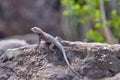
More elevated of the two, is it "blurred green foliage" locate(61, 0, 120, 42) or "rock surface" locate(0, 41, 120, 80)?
"rock surface" locate(0, 41, 120, 80)

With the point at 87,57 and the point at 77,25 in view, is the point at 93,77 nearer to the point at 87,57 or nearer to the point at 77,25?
the point at 87,57

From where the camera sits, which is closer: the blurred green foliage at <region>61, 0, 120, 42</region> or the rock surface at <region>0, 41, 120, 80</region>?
the rock surface at <region>0, 41, 120, 80</region>

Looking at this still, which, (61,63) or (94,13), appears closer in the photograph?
(61,63)

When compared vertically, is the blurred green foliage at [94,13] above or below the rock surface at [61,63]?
below

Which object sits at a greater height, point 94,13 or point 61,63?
point 61,63

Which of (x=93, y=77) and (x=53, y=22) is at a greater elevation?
(x=93, y=77)

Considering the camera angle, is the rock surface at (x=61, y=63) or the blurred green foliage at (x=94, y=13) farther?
the blurred green foliage at (x=94, y=13)

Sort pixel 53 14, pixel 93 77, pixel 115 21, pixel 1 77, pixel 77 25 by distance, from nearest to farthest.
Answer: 1. pixel 93 77
2. pixel 1 77
3. pixel 115 21
4. pixel 77 25
5. pixel 53 14

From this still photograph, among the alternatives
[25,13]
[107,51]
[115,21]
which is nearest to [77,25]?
[115,21]
